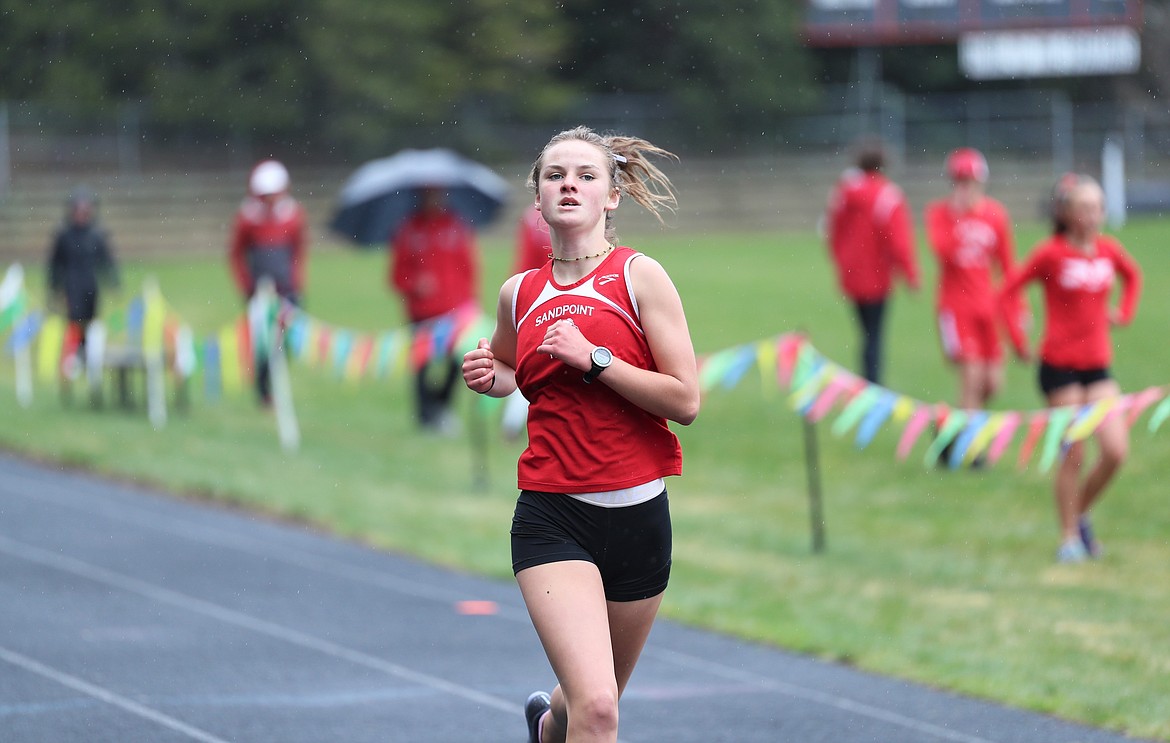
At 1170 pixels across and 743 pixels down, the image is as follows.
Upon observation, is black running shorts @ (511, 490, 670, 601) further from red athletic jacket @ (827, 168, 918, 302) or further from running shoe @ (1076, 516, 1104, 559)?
red athletic jacket @ (827, 168, 918, 302)

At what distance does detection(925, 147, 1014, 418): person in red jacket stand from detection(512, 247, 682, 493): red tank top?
299 inches

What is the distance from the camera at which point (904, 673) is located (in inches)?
279

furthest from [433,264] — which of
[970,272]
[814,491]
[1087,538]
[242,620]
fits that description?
[1087,538]

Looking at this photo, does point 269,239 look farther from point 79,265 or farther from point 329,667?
point 329,667

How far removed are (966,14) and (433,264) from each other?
22.3 meters

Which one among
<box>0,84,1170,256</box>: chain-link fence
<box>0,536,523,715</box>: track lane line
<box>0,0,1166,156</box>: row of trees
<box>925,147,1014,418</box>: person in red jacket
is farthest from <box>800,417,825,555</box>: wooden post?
<box>0,0,1166,156</box>: row of trees

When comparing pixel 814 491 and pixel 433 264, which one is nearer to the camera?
pixel 814 491

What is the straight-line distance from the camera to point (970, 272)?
11516mm

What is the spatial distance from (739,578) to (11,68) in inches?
1636

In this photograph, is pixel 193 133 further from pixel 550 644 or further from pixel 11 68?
pixel 550 644

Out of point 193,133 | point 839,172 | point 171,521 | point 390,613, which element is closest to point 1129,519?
point 390,613

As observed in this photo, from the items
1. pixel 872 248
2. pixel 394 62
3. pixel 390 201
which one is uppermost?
pixel 394 62

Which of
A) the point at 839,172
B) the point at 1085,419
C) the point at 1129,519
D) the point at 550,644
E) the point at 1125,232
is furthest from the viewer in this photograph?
the point at 839,172

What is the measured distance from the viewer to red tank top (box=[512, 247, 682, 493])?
430 cm
